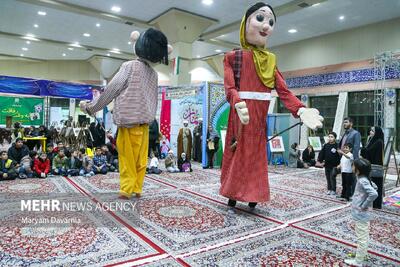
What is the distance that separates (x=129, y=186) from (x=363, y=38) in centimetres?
938

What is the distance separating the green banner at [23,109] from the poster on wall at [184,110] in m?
3.23

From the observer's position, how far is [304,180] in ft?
18.0

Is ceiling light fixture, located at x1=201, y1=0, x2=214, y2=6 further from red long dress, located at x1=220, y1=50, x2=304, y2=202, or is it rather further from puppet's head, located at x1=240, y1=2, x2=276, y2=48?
red long dress, located at x1=220, y1=50, x2=304, y2=202

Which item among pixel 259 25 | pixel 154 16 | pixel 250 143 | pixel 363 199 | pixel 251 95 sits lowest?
pixel 363 199

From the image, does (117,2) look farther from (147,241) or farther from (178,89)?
(147,241)

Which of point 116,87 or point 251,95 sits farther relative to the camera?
point 116,87

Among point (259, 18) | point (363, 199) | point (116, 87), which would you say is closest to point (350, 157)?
point (363, 199)

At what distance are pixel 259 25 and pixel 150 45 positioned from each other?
116 cm

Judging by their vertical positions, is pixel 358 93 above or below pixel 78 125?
above

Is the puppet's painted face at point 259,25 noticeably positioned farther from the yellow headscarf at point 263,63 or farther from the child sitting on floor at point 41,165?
the child sitting on floor at point 41,165

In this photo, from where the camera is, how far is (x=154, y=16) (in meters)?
9.70

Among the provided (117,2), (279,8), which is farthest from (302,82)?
(117,2)

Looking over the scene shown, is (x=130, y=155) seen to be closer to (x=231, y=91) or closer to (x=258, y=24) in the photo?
(x=231, y=91)

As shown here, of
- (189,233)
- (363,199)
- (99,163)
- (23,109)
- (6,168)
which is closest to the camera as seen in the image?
(363,199)
